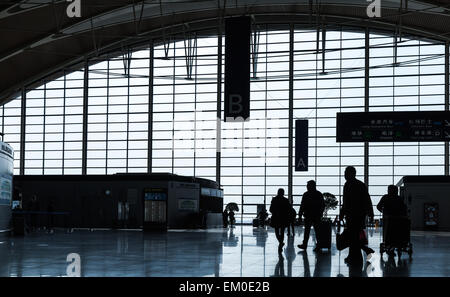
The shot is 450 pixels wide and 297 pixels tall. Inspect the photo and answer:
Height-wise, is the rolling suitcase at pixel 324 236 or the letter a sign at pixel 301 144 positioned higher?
the letter a sign at pixel 301 144

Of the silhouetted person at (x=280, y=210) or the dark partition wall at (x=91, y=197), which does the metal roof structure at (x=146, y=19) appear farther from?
the silhouetted person at (x=280, y=210)

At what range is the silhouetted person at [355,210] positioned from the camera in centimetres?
1199

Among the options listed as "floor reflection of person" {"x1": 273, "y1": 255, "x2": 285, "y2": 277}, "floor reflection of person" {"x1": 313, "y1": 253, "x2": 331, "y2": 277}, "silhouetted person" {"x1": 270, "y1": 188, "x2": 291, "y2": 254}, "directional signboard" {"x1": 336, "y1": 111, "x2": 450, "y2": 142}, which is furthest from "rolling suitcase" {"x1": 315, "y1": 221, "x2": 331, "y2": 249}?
"directional signboard" {"x1": 336, "y1": 111, "x2": 450, "y2": 142}

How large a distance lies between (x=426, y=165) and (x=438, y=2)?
11272 millimetres

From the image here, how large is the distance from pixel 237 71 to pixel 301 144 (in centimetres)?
1481

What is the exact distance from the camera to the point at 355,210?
12.0 meters

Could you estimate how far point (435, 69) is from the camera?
45.4 meters

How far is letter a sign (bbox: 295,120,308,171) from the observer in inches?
1320

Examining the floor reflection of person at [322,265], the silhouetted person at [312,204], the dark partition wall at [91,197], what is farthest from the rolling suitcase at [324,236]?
the dark partition wall at [91,197]

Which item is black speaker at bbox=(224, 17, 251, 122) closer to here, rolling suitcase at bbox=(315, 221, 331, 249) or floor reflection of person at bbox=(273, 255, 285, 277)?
rolling suitcase at bbox=(315, 221, 331, 249)

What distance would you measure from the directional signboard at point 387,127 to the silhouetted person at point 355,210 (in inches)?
699

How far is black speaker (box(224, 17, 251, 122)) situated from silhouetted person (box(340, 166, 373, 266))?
787 cm

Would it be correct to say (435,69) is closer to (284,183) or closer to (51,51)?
(284,183)
